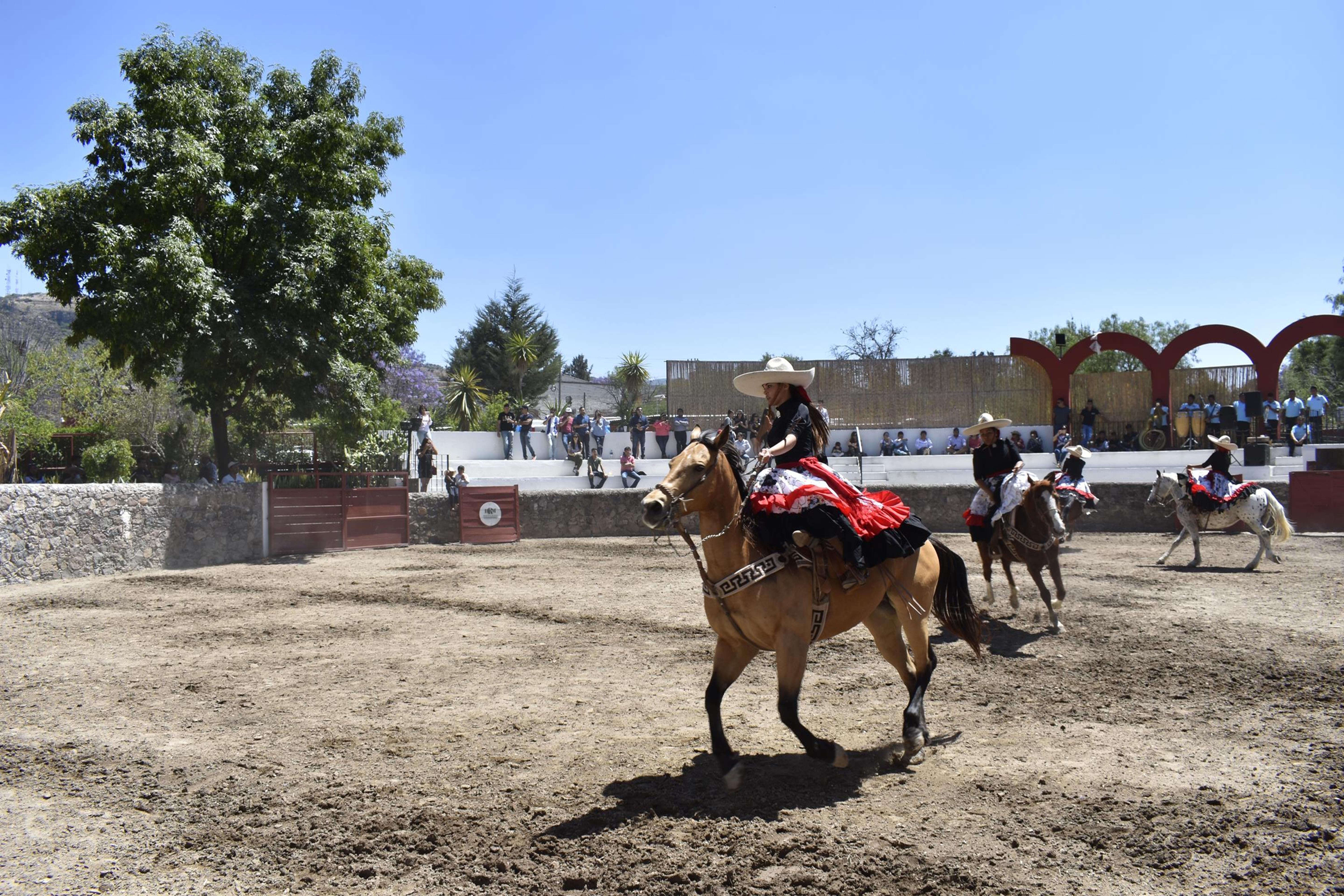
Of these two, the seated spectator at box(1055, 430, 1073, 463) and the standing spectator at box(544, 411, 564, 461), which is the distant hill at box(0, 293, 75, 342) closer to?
the standing spectator at box(544, 411, 564, 461)

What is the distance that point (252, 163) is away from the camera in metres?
19.6

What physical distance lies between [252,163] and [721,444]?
18124mm

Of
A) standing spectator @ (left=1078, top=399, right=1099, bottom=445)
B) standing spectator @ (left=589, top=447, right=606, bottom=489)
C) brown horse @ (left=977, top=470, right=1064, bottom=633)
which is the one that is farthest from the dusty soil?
Result: standing spectator @ (left=1078, top=399, right=1099, bottom=445)

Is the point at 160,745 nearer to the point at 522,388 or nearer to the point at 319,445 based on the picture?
the point at 319,445

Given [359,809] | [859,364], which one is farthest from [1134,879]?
[859,364]

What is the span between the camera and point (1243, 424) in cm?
2958

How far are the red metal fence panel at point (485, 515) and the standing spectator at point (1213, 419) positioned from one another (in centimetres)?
2345

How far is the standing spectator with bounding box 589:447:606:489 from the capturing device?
28.4 meters

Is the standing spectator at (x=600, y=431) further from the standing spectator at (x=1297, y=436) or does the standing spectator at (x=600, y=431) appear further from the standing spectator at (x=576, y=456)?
the standing spectator at (x=1297, y=436)

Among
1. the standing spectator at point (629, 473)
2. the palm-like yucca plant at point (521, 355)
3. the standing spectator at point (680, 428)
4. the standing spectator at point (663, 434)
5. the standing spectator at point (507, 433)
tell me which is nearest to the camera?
the standing spectator at point (629, 473)

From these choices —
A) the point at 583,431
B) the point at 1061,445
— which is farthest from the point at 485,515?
the point at 1061,445

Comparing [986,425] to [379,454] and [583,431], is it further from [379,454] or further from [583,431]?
[379,454]

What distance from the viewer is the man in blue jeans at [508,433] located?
3150cm

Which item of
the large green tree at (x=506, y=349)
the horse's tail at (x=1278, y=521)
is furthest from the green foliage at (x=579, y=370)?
the horse's tail at (x=1278, y=521)
